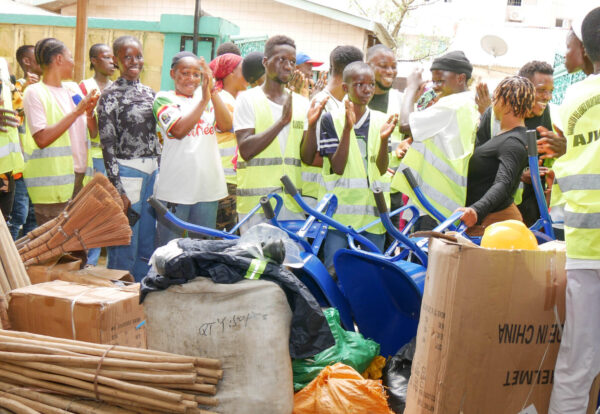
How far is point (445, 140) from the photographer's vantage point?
479 cm

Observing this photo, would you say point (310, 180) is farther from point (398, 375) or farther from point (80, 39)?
point (80, 39)

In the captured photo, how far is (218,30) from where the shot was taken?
9.89m

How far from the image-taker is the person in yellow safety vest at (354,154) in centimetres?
457

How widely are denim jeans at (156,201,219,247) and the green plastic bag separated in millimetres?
1700

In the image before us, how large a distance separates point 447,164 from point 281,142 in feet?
3.91

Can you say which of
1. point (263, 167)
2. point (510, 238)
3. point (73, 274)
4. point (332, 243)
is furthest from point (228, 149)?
point (510, 238)

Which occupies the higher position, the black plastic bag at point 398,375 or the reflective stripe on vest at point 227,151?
the reflective stripe on vest at point 227,151

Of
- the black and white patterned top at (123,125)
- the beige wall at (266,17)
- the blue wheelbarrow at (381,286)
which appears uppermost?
the beige wall at (266,17)

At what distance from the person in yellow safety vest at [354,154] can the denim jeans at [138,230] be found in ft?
4.59

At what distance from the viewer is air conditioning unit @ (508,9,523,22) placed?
1307 inches

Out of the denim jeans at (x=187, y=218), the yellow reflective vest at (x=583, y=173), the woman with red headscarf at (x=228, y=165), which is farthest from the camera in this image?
the woman with red headscarf at (x=228, y=165)

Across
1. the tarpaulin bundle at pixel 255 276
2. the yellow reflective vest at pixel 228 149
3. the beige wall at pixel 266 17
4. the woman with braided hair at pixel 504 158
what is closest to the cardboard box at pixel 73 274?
the tarpaulin bundle at pixel 255 276

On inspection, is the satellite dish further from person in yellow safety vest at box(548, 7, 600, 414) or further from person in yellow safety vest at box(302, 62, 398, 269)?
person in yellow safety vest at box(548, 7, 600, 414)

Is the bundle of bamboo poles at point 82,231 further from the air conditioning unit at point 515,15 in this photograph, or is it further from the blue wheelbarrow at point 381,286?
the air conditioning unit at point 515,15
